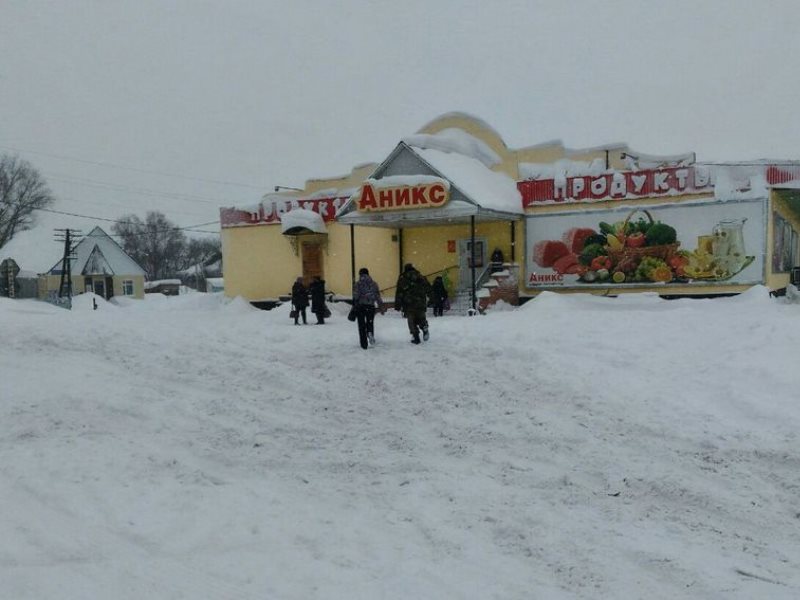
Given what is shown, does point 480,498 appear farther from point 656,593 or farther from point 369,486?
point 656,593

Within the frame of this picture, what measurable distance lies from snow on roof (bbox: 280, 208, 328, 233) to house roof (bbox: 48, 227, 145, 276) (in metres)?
42.0

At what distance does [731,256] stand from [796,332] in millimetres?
7990

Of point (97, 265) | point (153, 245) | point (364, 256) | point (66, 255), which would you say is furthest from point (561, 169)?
point (153, 245)

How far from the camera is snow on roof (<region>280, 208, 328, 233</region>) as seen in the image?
2360 centimetres

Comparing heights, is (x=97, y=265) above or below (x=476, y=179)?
below

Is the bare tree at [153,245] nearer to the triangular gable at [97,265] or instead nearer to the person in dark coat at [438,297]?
the triangular gable at [97,265]

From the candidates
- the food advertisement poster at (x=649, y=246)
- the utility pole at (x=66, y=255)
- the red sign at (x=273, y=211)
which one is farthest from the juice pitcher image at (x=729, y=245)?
the utility pole at (x=66, y=255)

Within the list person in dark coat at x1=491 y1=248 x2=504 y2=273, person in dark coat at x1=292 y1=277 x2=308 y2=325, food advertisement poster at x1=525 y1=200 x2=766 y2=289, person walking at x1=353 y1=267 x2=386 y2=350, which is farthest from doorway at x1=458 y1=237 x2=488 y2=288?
person walking at x1=353 y1=267 x2=386 y2=350

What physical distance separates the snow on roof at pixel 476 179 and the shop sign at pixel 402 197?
557mm

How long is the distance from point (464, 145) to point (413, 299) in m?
11.1

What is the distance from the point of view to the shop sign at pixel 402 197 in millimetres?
18406

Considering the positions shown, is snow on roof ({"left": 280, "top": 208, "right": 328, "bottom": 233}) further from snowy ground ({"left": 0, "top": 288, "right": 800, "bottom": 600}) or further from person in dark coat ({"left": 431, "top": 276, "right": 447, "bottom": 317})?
snowy ground ({"left": 0, "top": 288, "right": 800, "bottom": 600})

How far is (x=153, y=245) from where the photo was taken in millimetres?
98438

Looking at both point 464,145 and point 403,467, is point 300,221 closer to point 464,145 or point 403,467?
point 464,145
